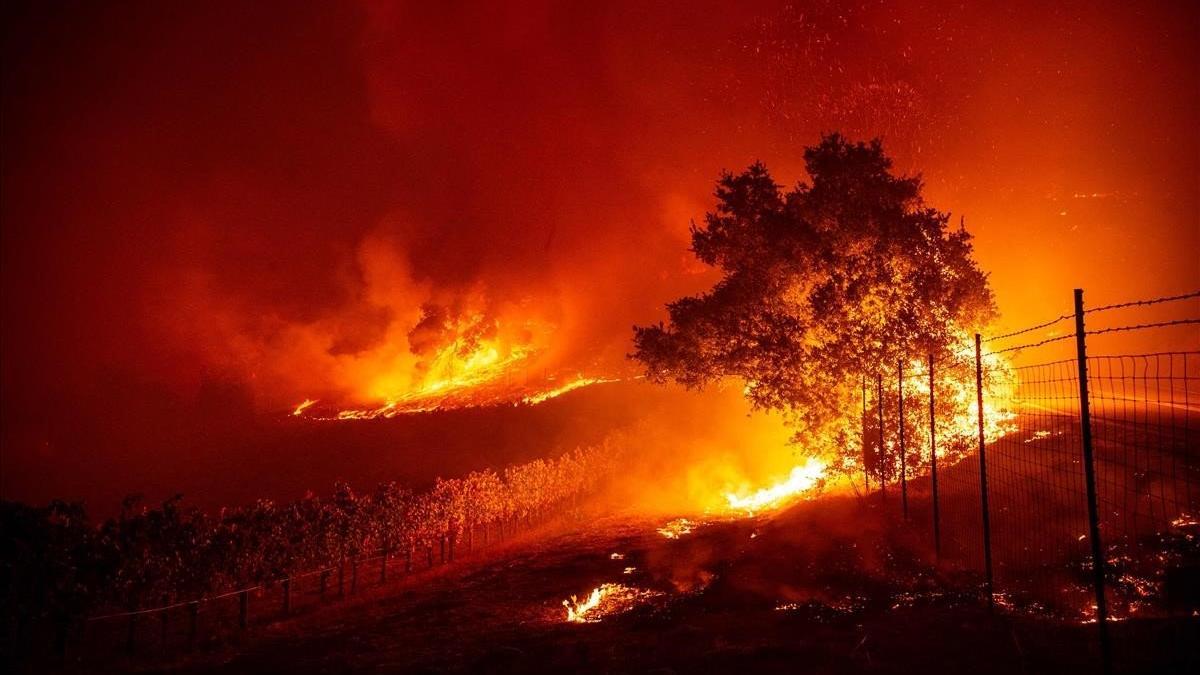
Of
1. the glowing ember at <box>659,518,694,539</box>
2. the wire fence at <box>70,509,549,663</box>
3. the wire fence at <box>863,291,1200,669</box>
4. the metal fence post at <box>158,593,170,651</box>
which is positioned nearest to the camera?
the wire fence at <box>863,291,1200,669</box>

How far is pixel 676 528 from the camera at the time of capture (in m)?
28.8

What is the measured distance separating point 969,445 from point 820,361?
549cm

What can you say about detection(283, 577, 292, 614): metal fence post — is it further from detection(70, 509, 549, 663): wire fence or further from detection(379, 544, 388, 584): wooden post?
detection(379, 544, 388, 584): wooden post

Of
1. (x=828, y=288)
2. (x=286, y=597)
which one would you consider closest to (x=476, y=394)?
(x=286, y=597)

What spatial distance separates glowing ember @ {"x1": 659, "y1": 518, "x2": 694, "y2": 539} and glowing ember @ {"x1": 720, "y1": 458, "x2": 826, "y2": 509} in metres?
2.83

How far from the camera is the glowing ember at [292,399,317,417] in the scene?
10769cm

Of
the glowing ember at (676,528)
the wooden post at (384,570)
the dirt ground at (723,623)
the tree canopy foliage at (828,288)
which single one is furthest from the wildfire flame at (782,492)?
the wooden post at (384,570)

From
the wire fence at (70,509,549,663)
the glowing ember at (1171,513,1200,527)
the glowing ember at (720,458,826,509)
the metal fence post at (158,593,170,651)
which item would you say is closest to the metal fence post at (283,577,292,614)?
the wire fence at (70,509,549,663)

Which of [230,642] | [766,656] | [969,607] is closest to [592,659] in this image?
[766,656]

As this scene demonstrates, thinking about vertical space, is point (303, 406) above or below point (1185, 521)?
Result: above

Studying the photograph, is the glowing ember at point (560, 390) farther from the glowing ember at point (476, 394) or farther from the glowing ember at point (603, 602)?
the glowing ember at point (603, 602)

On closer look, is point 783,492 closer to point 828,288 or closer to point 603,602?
point 828,288

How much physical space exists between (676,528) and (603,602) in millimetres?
11281

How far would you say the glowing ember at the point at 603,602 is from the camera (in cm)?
1667
